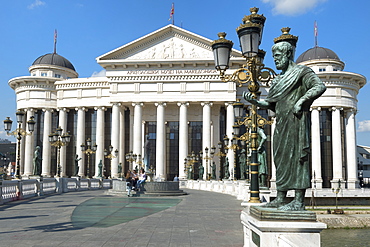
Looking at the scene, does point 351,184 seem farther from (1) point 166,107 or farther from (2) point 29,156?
(2) point 29,156

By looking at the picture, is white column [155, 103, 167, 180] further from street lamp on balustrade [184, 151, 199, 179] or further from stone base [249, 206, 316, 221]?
stone base [249, 206, 316, 221]

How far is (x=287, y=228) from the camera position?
549 centimetres

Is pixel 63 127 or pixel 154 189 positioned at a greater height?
pixel 63 127

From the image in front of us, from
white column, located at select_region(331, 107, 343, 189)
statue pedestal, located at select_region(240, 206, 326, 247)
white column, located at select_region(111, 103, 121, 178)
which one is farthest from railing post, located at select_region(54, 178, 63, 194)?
white column, located at select_region(331, 107, 343, 189)

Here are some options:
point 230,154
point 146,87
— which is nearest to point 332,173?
point 230,154

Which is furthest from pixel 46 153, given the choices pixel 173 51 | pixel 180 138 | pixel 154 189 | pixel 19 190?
pixel 19 190

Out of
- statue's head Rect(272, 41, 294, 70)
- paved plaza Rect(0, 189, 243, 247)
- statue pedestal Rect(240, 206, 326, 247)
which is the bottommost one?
paved plaza Rect(0, 189, 243, 247)

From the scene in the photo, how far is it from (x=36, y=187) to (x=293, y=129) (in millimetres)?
24338

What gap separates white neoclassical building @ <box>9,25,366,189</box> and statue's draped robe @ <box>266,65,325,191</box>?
2136 inches

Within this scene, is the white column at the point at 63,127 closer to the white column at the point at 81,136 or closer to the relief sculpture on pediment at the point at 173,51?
the white column at the point at 81,136

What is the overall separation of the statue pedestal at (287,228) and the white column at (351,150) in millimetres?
64171

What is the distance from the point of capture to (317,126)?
212 ft

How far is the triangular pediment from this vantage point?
2507 inches

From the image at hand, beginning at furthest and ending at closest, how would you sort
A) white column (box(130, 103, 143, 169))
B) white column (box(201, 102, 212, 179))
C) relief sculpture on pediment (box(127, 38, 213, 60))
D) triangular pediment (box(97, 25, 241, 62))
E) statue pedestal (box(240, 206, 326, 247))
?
relief sculpture on pediment (box(127, 38, 213, 60)) → triangular pediment (box(97, 25, 241, 62)) → white column (box(130, 103, 143, 169)) → white column (box(201, 102, 212, 179)) → statue pedestal (box(240, 206, 326, 247))
